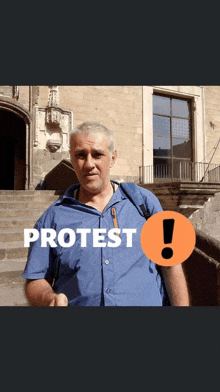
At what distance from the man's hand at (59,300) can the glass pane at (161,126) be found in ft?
20.5

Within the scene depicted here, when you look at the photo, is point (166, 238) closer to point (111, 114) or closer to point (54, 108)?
point (54, 108)

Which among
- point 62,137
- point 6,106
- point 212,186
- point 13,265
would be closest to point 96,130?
point 13,265

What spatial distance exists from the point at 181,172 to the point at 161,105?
5.34 feet

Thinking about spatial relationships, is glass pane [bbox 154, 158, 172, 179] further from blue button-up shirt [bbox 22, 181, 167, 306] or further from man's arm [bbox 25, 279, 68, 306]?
man's arm [bbox 25, 279, 68, 306]

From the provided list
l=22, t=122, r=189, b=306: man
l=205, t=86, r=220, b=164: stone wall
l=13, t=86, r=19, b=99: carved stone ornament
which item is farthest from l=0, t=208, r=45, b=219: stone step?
l=205, t=86, r=220, b=164: stone wall

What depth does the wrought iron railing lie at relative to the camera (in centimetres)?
643

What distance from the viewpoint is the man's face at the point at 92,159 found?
1.43 m

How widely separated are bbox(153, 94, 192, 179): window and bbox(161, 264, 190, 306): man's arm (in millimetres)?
5473

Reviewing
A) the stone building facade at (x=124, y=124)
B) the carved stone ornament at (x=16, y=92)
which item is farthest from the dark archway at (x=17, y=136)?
the carved stone ornament at (x=16, y=92)

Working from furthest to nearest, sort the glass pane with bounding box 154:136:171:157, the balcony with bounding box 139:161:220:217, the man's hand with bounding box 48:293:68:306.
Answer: the glass pane with bounding box 154:136:171:157, the balcony with bounding box 139:161:220:217, the man's hand with bounding box 48:293:68:306

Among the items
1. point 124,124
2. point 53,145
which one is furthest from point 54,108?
point 124,124

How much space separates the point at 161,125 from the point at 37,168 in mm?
3301

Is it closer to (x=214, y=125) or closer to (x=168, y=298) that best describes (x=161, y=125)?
(x=214, y=125)

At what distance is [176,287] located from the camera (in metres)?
1.43
